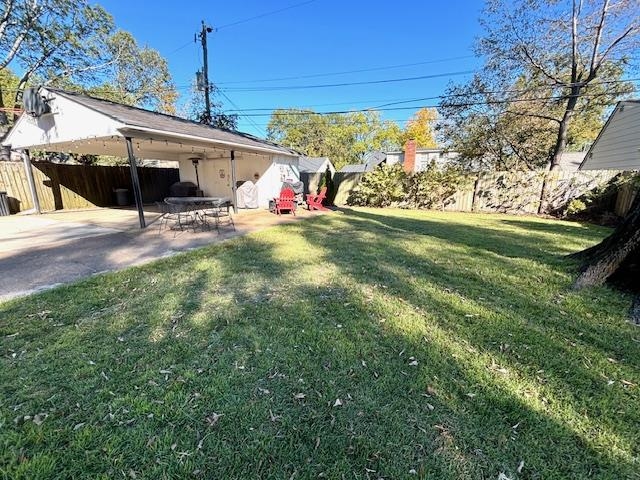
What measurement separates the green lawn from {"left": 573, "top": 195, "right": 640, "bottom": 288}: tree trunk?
201 mm

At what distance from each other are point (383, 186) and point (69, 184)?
13185 mm

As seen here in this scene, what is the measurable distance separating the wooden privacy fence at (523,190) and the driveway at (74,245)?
861 centimetres

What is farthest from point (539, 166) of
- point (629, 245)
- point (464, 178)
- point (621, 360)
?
point (621, 360)

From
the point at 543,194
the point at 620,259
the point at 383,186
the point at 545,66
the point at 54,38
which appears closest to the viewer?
the point at 620,259

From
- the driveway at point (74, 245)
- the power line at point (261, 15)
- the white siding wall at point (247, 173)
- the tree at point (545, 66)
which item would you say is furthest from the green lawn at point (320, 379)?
the power line at point (261, 15)

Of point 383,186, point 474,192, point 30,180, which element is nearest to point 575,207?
point 474,192

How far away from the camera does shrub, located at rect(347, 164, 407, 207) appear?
45.5 feet

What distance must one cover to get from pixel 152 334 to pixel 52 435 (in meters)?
1.12

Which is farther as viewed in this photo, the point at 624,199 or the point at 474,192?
the point at 474,192

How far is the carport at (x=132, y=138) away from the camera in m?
7.47

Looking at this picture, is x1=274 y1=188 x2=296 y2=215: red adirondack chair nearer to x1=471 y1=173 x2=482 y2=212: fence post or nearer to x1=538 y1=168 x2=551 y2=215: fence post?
x1=471 y1=173 x2=482 y2=212: fence post

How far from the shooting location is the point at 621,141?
37.6ft

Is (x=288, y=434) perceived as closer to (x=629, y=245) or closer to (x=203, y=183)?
(x=629, y=245)

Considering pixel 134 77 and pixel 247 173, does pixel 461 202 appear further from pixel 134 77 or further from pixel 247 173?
pixel 134 77
